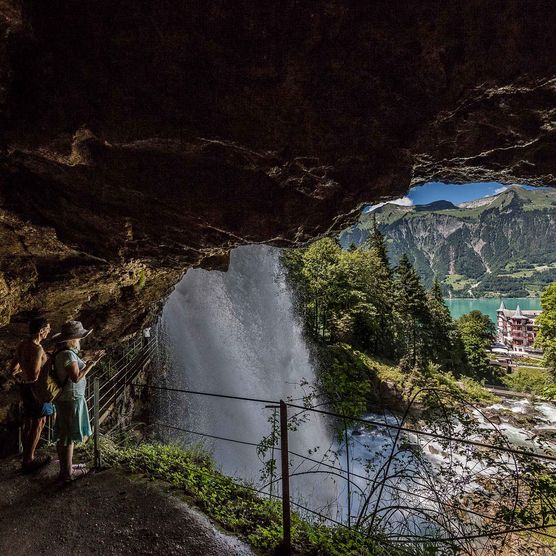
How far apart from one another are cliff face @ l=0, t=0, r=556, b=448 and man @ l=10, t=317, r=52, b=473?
1.50 m

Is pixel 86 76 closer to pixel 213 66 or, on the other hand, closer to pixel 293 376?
pixel 213 66

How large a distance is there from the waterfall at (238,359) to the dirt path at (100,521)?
848 cm

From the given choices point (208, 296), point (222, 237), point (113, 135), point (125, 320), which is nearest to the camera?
point (113, 135)

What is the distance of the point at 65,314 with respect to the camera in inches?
235

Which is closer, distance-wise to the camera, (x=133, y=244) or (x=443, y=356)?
(x=133, y=244)

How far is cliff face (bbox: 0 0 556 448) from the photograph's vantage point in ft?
9.57

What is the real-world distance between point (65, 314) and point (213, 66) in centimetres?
510

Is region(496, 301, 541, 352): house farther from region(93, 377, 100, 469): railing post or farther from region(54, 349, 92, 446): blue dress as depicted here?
region(54, 349, 92, 446): blue dress

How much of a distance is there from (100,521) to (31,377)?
1.68 metres

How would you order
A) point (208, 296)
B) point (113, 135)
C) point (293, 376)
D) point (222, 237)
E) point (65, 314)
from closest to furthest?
point (113, 135) < point (222, 237) < point (65, 314) < point (208, 296) < point (293, 376)

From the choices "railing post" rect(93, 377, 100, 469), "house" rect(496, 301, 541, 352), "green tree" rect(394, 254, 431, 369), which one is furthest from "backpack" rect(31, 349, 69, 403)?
"house" rect(496, 301, 541, 352)

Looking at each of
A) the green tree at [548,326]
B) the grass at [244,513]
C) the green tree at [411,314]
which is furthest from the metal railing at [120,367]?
the green tree at [411,314]

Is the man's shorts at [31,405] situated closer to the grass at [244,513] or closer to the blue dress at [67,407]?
the blue dress at [67,407]

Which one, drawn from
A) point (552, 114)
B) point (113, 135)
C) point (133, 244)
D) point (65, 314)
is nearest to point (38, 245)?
point (133, 244)
